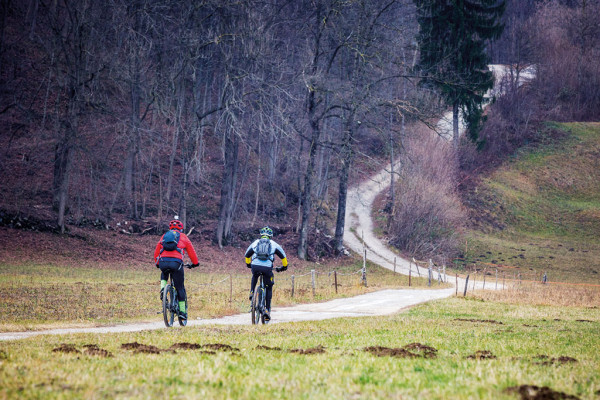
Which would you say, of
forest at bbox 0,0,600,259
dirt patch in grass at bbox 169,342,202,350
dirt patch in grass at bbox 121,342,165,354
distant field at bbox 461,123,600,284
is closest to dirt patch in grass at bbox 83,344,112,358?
dirt patch in grass at bbox 121,342,165,354

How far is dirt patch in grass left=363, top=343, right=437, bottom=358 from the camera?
7.93 metres

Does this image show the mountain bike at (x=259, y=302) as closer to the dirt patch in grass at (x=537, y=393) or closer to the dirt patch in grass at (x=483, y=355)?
the dirt patch in grass at (x=483, y=355)

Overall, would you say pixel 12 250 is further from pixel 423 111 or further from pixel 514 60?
pixel 514 60

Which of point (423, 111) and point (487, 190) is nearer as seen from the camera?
point (423, 111)

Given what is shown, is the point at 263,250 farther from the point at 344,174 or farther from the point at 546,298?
the point at 344,174

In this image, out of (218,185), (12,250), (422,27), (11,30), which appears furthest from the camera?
(422,27)

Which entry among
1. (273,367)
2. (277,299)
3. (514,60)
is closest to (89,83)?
(277,299)

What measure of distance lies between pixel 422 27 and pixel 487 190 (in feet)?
58.8

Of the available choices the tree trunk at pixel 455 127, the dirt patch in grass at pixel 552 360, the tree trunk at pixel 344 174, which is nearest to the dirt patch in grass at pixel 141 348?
the dirt patch in grass at pixel 552 360

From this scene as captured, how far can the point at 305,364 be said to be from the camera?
22.3ft

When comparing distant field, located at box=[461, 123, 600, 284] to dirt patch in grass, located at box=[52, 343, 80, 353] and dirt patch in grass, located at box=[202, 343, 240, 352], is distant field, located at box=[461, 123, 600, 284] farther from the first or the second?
dirt patch in grass, located at box=[52, 343, 80, 353]

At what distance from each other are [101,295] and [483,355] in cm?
1347

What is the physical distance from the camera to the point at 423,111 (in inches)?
1384

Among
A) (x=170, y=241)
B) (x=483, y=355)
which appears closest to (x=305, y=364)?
(x=483, y=355)
